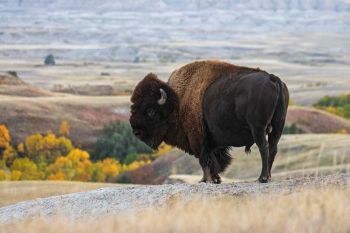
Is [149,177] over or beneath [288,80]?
over

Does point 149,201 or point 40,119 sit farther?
point 40,119

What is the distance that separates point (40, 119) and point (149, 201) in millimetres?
74307

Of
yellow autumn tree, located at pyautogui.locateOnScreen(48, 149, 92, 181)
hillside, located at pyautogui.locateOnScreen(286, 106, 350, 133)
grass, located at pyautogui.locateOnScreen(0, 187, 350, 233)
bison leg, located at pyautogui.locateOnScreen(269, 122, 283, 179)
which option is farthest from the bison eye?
hillside, located at pyautogui.locateOnScreen(286, 106, 350, 133)

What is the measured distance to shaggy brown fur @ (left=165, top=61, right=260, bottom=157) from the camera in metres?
15.4

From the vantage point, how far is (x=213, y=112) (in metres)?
15.0

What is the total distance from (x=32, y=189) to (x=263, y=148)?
15.1 meters

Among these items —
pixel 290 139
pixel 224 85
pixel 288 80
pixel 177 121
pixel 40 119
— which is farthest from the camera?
pixel 288 80

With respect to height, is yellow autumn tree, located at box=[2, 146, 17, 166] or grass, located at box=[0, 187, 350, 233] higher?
grass, located at box=[0, 187, 350, 233]

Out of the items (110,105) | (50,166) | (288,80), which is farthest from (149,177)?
(288,80)

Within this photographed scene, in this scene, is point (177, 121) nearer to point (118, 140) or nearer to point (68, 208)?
point (68, 208)

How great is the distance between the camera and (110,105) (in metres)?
97.9

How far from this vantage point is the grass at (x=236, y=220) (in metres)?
8.77

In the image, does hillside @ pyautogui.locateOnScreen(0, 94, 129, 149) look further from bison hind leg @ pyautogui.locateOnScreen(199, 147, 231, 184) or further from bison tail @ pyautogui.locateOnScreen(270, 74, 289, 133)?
bison tail @ pyautogui.locateOnScreen(270, 74, 289, 133)

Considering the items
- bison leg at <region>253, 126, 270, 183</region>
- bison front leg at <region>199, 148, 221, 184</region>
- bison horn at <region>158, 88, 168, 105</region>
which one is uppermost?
bison horn at <region>158, 88, 168, 105</region>
